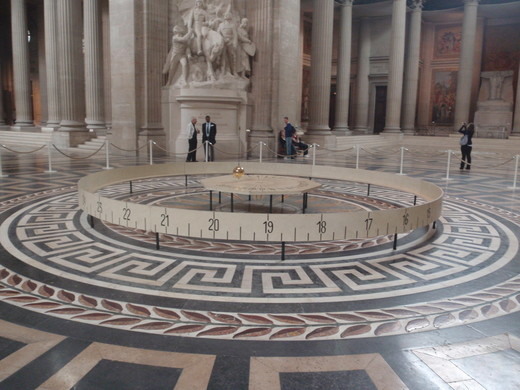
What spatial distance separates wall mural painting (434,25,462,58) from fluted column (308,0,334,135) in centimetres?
1413

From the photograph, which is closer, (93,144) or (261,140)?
(261,140)

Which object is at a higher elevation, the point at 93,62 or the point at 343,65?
the point at 343,65

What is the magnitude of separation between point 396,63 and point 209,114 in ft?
40.6

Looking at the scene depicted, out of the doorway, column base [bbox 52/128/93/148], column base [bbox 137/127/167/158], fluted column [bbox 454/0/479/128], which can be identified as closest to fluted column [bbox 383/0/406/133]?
fluted column [bbox 454/0/479/128]

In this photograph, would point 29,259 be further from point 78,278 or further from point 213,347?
point 213,347

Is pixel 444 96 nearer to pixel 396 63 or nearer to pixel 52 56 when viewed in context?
pixel 396 63

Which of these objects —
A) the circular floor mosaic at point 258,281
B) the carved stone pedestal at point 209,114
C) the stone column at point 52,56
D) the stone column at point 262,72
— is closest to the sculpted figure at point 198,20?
the carved stone pedestal at point 209,114

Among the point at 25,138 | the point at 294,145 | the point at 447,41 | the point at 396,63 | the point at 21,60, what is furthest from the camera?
the point at 447,41

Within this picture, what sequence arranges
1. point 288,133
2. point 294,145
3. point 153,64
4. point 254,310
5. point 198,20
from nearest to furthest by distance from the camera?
point 254,310 → point 198,20 → point 153,64 → point 288,133 → point 294,145

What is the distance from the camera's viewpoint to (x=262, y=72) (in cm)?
1600

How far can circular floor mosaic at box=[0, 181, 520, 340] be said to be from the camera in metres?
3.25

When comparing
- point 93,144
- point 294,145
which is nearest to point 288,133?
point 294,145

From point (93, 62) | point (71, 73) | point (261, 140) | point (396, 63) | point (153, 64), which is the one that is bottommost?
point (261, 140)

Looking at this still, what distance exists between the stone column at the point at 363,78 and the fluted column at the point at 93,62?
1475 centimetres
